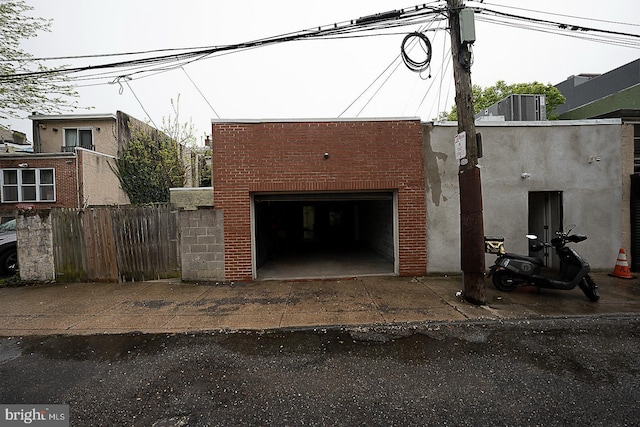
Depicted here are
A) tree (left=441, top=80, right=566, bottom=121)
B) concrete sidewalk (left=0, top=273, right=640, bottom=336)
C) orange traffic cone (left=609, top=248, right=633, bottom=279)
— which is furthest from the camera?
tree (left=441, top=80, right=566, bottom=121)

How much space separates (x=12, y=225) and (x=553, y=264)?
15931 millimetres

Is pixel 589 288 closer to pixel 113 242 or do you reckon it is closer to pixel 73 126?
pixel 113 242

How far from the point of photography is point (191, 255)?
24.3 ft

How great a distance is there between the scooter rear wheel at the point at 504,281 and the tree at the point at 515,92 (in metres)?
18.3

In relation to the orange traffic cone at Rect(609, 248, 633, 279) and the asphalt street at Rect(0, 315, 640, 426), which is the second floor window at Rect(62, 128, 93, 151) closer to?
the asphalt street at Rect(0, 315, 640, 426)

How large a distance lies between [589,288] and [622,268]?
278 cm

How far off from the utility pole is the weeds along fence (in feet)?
Result: 21.5

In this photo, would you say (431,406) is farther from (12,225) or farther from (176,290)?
(12,225)

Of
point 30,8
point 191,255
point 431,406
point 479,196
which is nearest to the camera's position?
point 431,406

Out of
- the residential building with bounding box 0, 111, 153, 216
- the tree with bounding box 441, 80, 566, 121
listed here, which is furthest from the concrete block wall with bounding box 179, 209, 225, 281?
the tree with bounding box 441, 80, 566, 121

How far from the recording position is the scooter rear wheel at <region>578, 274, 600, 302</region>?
568cm

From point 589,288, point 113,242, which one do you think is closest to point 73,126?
point 113,242

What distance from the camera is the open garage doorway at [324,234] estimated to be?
8094 millimetres

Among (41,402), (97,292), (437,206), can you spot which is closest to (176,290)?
(97,292)
